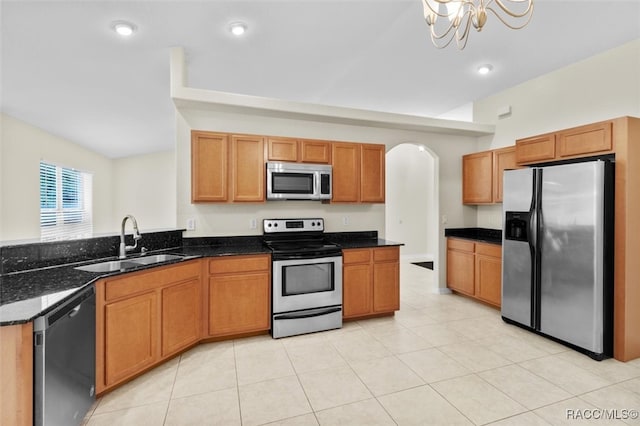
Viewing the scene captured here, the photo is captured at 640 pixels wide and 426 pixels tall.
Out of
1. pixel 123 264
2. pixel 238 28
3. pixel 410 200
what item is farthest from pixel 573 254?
pixel 410 200

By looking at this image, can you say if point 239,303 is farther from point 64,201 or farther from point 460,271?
point 64,201

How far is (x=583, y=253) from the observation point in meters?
2.87

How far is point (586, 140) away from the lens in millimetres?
3088

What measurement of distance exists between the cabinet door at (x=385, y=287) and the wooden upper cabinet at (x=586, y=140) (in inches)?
84.8

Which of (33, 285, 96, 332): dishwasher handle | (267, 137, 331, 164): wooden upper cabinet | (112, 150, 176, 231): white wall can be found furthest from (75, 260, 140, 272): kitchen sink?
(112, 150, 176, 231): white wall

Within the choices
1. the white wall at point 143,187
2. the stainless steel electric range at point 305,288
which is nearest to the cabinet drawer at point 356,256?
the stainless steel electric range at point 305,288

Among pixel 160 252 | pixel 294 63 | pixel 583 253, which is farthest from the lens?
pixel 294 63

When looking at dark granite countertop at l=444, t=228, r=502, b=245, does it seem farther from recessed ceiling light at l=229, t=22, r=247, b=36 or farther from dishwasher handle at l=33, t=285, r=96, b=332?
dishwasher handle at l=33, t=285, r=96, b=332

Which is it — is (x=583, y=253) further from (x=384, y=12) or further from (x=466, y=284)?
(x=384, y=12)

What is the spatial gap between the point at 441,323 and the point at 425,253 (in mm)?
4469

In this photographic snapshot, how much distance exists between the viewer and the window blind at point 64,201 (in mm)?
5016

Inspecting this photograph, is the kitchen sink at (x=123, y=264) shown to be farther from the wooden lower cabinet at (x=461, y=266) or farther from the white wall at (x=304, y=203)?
the wooden lower cabinet at (x=461, y=266)

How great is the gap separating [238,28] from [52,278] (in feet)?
7.87

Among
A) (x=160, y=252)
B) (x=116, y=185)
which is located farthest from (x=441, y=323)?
(x=116, y=185)
